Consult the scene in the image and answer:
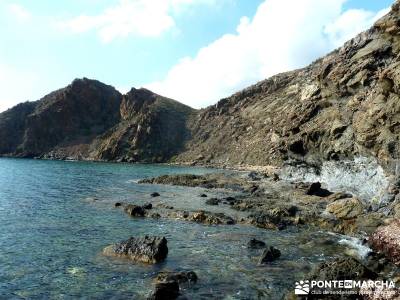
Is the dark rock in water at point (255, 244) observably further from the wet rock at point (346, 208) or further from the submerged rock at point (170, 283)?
the wet rock at point (346, 208)

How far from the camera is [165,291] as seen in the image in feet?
63.3

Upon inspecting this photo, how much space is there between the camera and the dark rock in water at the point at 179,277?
71.0 feet

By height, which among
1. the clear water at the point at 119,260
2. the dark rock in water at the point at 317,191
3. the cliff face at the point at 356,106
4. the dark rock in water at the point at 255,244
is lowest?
the clear water at the point at 119,260

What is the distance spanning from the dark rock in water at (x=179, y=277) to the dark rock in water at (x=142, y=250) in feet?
12.2

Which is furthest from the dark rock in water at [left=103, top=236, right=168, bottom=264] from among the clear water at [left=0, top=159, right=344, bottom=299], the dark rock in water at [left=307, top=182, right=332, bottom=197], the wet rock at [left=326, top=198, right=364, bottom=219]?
the dark rock in water at [left=307, top=182, right=332, bottom=197]

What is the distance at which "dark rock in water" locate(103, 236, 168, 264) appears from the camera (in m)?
25.9

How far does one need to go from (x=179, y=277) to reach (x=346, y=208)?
24114 mm

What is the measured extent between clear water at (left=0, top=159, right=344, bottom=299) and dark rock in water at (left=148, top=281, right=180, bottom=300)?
0.99m

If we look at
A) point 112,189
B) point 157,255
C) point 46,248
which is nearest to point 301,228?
point 157,255

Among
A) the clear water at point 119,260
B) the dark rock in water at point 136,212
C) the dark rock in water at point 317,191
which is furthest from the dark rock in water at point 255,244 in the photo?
the dark rock in water at point 317,191

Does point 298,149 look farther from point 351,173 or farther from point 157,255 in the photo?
point 157,255

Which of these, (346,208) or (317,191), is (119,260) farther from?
(317,191)

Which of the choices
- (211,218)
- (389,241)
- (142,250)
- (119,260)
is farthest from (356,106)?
(119,260)

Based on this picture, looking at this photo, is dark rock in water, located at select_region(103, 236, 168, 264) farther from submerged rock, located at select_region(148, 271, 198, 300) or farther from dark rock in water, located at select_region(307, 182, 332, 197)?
dark rock in water, located at select_region(307, 182, 332, 197)
